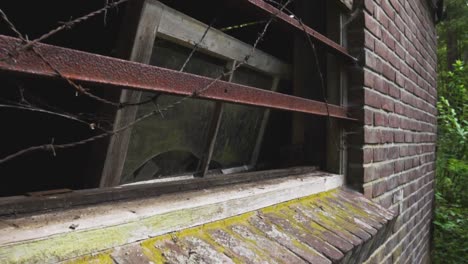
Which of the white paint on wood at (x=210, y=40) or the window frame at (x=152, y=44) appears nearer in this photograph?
the window frame at (x=152, y=44)

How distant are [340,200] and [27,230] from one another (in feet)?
4.33

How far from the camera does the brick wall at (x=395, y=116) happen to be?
1.70m

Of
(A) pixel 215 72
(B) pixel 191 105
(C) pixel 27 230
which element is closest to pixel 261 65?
(A) pixel 215 72

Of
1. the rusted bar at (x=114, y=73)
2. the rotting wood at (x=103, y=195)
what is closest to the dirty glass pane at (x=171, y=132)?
the rotting wood at (x=103, y=195)

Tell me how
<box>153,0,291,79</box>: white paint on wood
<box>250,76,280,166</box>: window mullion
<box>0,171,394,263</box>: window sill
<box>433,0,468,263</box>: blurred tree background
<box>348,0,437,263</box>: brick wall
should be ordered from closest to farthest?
<box>0,171,394,263</box>: window sill < <box>153,0,291,79</box>: white paint on wood < <box>348,0,437,263</box>: brick wall < <box>250,76,280,166</box>: window mullion < <box>433,0,468,263</box>: blurred tree background

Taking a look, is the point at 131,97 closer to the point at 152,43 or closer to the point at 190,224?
the point at 152,43

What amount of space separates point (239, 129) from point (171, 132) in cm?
48

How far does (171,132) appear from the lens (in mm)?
1446

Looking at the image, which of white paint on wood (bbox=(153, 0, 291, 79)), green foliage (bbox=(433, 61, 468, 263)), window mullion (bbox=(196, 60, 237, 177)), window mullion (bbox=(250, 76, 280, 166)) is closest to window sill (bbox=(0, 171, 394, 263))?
window mullion (bbox=(196, 60, 237, 177))

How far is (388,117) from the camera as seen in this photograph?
2.03 metres

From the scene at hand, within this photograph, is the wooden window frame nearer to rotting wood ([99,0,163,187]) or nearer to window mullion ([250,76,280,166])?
rotting wood ([99,0,163,187])

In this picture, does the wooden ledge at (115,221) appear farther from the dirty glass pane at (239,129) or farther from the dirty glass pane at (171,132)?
the dirty glass pane at (239,129)

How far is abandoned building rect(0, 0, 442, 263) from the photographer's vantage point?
2.29 feet

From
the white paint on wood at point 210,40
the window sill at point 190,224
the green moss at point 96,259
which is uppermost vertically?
the white paint on wood at point 210,40
